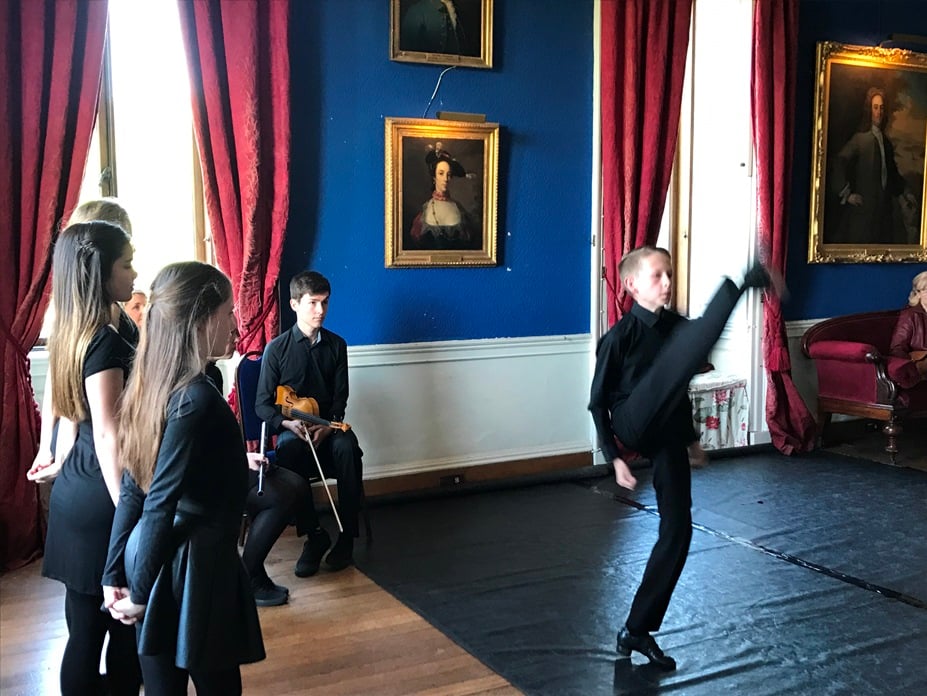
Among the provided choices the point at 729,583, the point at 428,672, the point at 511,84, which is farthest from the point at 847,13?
the point at 428,672

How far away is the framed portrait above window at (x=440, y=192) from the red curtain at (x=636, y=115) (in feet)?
2.61

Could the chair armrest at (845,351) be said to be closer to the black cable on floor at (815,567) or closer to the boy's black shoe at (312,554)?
the black cable on floor at (815,567)

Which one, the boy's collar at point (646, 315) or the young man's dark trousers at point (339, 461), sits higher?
the boy's collar at point (646, 315)

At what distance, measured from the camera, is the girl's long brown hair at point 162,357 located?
1.85m

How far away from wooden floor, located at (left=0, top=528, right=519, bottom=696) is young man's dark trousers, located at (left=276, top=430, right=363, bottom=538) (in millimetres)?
286

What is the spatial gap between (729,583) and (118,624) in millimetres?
2437

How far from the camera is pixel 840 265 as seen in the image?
256 inches

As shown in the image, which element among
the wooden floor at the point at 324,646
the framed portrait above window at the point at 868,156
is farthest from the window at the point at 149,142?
the framed portrait above window at the point at 868,156

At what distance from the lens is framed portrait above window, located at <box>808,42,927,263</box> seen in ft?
20.5

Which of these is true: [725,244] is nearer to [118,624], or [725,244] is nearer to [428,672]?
[428,672]

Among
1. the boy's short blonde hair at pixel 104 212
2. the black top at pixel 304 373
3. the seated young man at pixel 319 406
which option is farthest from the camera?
the black top at pixel 304 373

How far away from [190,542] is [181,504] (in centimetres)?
8

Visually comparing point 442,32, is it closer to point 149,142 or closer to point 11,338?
point 149,142

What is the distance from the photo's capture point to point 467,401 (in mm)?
5207
